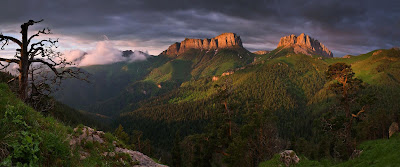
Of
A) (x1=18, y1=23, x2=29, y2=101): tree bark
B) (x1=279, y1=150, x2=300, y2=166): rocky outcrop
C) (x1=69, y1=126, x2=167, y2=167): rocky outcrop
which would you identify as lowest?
(x1=279, y1=150, x2=300, y2=166): rocky outcrop

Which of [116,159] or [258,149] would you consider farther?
[258,149]

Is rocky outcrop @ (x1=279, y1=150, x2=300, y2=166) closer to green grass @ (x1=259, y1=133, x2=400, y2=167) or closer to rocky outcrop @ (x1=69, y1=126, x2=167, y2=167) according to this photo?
green grass @ (x1=259, y1=133, x2=400, y2=167)

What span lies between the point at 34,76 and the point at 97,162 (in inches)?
369

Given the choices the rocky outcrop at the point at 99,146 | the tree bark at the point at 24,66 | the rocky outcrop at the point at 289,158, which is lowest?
the rocky outcrop at the point at 289,158

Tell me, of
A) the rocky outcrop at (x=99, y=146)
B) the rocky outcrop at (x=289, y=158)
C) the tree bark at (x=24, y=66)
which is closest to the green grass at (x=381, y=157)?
the rocky outcrop at (x=289, y=158)

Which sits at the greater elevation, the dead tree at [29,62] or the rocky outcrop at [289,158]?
the dead tree at [29,62]

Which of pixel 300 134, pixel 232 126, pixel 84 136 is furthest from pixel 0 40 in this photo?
pixel 300 134

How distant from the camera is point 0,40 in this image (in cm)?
1253

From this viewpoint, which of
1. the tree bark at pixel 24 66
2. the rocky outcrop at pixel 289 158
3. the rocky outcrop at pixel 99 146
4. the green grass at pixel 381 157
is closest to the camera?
the green grass at pixel 381 157

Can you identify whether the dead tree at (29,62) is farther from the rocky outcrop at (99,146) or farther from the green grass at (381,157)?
the green grass at (381,157)

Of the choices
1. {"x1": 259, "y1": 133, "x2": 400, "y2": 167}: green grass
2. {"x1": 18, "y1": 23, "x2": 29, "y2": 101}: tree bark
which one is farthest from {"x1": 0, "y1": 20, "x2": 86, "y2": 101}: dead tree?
{"x1": 259, "y1": 133, "x2": 400, "y2": 167}: green grass

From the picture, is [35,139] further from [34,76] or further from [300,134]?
[300,134]

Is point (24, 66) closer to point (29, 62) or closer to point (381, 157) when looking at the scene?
point (29, 62)

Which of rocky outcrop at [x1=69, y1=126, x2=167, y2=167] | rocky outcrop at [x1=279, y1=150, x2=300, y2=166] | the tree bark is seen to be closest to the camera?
rocky outcrop at [x1=69, y1=126, x2=167, y2=167]
